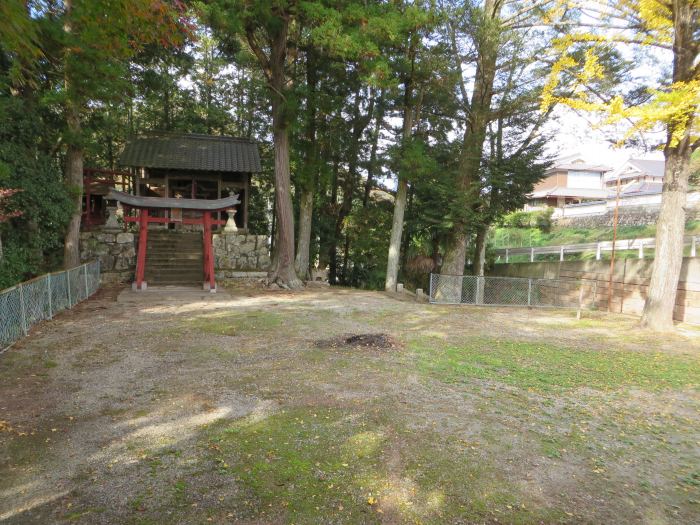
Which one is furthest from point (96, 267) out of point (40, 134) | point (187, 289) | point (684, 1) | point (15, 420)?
point (684, 1)

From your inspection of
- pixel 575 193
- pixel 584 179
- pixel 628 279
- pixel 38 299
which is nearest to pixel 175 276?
pixel 38 299

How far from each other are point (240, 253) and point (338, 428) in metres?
13.0

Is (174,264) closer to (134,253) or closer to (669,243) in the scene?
(134,253)

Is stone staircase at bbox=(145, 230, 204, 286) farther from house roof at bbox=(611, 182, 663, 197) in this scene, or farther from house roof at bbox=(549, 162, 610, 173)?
house roof at bbox=(549, 162, 610, 173)

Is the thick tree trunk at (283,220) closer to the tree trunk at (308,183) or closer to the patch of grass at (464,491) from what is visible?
the tree trunk at (308,183)

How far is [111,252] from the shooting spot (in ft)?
47.9

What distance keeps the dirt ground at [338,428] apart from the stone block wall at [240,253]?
8.01m

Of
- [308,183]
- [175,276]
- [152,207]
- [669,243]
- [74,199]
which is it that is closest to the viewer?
[669,243]

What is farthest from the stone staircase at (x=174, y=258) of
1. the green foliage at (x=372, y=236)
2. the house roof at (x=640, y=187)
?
Result: the house roof at (x=640, y=187)

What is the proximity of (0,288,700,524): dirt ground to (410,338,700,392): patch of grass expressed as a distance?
0.16 feet

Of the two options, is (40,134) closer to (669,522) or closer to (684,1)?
(669,522)

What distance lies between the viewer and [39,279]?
761 centimetres

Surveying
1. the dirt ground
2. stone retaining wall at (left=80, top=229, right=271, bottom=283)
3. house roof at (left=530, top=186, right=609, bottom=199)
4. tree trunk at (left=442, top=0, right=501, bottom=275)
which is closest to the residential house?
house roof at (left=530, top=186, right=609, bottom=199)

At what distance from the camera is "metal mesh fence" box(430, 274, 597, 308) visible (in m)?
12.7
